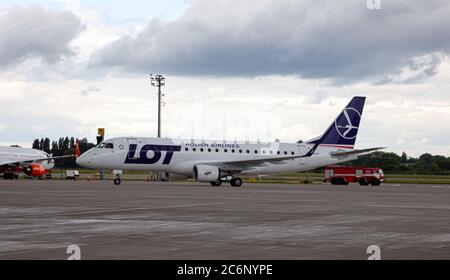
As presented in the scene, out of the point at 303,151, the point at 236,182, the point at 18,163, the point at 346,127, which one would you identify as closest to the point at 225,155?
the point at 236,182

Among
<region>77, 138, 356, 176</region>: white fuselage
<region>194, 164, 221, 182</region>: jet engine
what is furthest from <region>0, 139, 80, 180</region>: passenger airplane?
<region>194, 164, 221, 182</region>: jet engine

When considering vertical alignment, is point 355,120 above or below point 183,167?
above

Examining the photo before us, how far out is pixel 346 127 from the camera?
197ft

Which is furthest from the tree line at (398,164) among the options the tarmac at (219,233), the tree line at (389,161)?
the tarmac at (219,233)

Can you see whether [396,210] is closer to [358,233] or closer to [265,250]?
[358,233]

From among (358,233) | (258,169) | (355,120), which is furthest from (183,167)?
(358,233)

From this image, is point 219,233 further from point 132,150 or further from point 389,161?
point 389,161

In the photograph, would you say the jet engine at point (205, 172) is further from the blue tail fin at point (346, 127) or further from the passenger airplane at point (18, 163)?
the passenger airplane at point (18, 163)

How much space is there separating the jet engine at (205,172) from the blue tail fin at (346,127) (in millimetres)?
11453

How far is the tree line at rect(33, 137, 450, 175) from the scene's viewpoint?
132 meters

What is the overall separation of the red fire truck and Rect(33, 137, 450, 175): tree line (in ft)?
183

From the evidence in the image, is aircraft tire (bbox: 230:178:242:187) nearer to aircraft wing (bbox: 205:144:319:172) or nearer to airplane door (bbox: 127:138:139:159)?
aircraft wing (bbox: 205:144:319:172)
